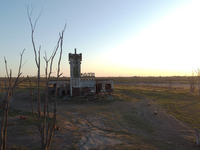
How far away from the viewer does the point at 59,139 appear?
7.25 metres

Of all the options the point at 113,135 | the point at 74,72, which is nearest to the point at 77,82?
the point at 74,72

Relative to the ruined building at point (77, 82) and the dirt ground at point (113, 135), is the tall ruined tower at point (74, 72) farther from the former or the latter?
the dirt ground at point (113, 135)

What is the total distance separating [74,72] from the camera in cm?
2020

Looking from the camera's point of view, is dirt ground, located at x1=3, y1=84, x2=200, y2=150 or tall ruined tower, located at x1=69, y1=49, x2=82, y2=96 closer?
dirt ground, located at x1=3, y1=84, x2=200, y2=150

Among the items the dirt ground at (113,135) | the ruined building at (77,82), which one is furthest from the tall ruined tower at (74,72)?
the dirt ground at (113,135)

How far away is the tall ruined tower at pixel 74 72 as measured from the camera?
795 inches

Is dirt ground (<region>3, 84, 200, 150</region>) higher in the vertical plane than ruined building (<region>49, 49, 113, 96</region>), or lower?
lower

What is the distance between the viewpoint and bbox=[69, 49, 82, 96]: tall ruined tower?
66.2ft

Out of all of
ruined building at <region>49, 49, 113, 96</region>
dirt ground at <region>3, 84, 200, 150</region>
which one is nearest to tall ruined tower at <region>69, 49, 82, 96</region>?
ruined building at <region>49, 49, 113, 96</region>

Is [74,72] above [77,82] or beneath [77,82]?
above

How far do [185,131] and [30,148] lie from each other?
8456 mm

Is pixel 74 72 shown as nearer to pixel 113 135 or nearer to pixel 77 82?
pixel 77 82

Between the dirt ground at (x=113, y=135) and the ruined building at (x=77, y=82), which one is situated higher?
the ruined building at (x=77, y=82)

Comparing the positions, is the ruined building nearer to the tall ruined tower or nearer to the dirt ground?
the tall ruined tower
